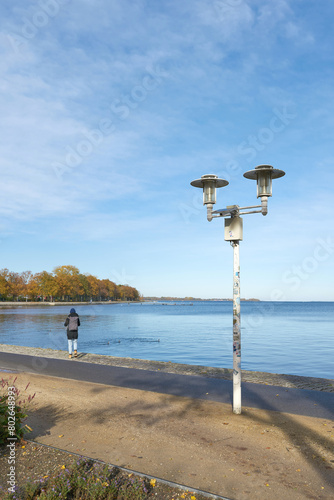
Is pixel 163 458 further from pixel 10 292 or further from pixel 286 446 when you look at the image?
pixel 10 292

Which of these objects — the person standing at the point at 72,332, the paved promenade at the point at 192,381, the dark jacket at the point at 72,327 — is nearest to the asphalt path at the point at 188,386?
the paved promenade at the point at 192,381

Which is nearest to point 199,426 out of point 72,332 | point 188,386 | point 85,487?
point 85,487

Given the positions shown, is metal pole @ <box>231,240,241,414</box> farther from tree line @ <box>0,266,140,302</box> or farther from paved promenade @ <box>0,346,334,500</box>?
tree line @ <box>0,266,140,302</box>

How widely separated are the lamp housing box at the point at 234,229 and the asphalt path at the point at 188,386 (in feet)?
11.2

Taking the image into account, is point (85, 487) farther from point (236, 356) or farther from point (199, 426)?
point (236, 356)

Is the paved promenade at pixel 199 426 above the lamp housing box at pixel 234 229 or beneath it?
beneath

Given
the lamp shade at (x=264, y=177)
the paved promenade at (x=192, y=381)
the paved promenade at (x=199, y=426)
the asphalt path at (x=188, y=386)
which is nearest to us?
the paved promenade at (x=199, y=426)

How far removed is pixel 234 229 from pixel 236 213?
12.3 inches

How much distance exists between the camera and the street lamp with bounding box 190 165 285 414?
7.08 m

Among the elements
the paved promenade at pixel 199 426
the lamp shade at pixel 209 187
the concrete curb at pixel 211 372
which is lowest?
the concrete curb at pixel 211 372

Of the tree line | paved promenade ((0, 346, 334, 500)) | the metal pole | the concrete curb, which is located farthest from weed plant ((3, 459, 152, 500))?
the tree line

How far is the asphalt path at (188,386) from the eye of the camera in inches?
313

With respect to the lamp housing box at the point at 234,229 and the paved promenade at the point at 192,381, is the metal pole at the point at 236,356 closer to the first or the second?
the paved promenade at the point at 192,381

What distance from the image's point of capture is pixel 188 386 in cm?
972
